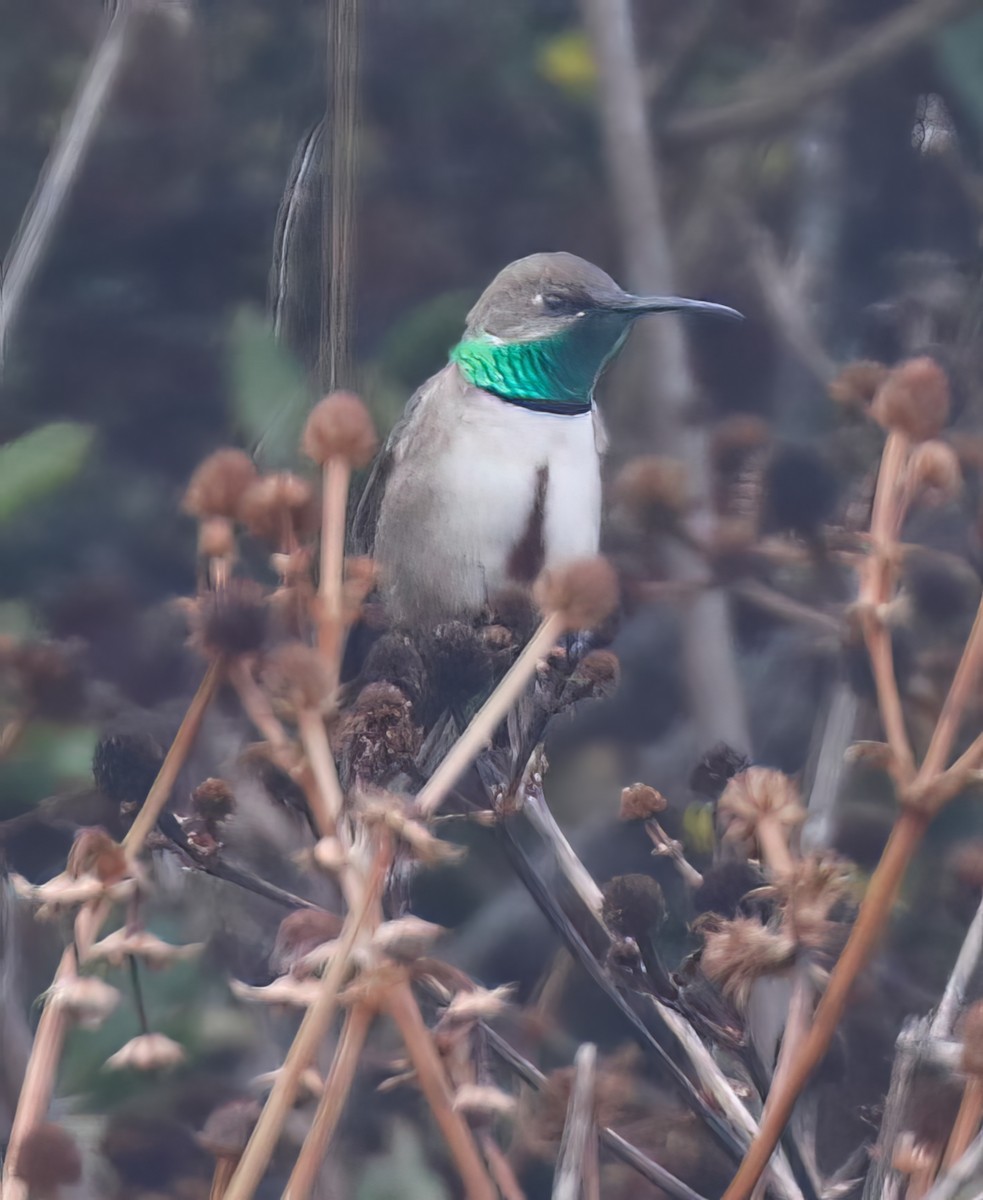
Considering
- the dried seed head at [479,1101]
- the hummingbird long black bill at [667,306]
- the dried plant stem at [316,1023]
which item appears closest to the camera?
the dried plant stem at [316,1023]

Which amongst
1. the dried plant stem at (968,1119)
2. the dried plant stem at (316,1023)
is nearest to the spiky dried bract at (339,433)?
the dried plant stem at (316,1023)

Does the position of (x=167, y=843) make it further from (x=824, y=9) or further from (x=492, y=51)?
(x=824, y=9)

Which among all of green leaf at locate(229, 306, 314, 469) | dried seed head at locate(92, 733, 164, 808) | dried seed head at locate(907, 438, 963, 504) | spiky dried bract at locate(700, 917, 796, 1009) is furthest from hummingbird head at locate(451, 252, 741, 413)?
spiky dried bract at locate(700, 917, 796, 1009)

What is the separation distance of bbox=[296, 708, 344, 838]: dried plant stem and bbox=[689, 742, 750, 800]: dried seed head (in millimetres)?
349

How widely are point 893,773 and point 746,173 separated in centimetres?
51

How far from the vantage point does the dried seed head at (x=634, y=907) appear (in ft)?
2.92

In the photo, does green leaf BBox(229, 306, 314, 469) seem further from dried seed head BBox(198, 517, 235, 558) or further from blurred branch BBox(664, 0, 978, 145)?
blurred branch BBox(664, 0, 978, 145)

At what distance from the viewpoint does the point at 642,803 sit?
942 mm

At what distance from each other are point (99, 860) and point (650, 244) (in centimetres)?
58

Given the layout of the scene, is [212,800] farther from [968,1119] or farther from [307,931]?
[968,1119]

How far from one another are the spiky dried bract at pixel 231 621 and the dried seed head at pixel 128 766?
0.40ft

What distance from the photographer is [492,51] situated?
104 centimetres

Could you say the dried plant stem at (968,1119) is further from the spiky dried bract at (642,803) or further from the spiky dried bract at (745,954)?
the spiky dried bract at (642,803)

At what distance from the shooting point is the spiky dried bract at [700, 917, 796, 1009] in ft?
2.24
